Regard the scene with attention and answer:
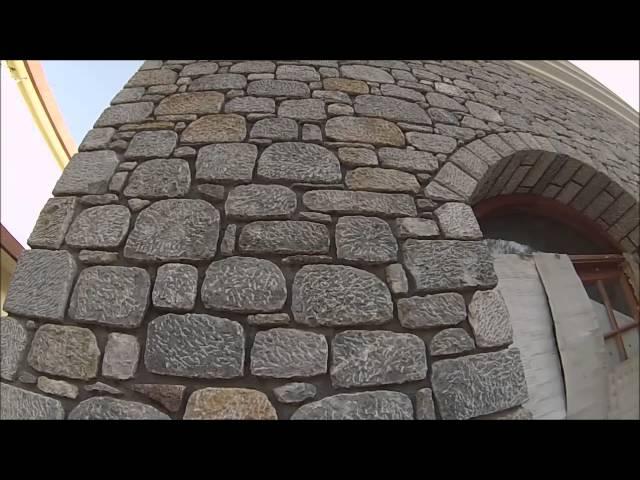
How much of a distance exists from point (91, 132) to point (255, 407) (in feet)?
4.94

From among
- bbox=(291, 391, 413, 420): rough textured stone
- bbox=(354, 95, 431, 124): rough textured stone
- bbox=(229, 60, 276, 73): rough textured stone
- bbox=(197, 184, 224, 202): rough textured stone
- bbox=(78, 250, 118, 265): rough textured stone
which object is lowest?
bbox=(291, 391, 413, 420): rough textured stone

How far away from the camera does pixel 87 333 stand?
0.98m

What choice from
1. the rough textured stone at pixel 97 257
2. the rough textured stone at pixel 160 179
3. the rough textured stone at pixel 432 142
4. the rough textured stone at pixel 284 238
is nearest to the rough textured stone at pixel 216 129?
the rough textured stone at pixel 160 179

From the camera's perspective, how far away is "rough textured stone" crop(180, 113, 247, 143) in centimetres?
136

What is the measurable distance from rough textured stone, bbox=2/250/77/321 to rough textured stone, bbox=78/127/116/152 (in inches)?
21.5

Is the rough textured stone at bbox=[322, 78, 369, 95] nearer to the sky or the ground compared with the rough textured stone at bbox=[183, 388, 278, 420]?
nearer to the sky

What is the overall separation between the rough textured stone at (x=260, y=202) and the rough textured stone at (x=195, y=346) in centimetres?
42

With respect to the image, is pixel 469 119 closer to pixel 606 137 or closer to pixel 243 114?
pixel 243 114

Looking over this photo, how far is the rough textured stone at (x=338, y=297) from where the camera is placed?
101 cm

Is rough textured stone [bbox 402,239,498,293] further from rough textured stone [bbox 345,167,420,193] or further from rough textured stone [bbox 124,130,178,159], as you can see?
rough textured stone [bbox 124,130,178,159]

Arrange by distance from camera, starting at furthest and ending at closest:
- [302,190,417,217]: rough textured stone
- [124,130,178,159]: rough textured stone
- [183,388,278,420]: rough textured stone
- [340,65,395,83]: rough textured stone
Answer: [340,65,395,83]: rough textured stone, [124,130,178,159]: rough textured stone, [302,190,417,217]: rough textured stone, [183,388,278,420]: rough textured stone

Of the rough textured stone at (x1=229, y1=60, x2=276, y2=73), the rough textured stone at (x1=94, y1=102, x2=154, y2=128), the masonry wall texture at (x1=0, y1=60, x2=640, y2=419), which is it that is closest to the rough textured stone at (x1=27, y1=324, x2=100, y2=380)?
the masonry wall texture at (x1=0, y1=60, x2=640, y2=419)

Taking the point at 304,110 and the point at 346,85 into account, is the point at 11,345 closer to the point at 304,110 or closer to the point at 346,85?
the point at 304,110

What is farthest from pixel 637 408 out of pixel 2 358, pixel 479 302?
pixel 2 358
